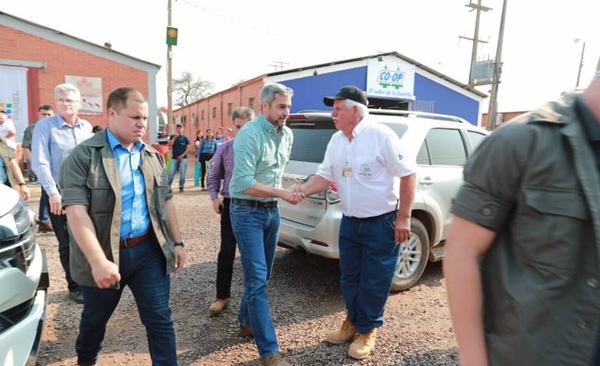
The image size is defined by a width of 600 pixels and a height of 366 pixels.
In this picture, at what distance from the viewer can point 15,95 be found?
14.1 metres

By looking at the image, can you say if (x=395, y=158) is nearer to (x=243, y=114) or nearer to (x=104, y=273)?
(x=243, y=114)

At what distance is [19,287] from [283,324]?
212 centimetres

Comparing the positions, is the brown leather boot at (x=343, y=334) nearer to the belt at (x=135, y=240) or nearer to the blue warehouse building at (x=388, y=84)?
the belt at (x=135, y=240)

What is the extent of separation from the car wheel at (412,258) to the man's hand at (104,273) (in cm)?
296

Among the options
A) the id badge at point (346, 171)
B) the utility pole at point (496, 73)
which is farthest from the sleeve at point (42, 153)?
the utility pole at point (496, 73)

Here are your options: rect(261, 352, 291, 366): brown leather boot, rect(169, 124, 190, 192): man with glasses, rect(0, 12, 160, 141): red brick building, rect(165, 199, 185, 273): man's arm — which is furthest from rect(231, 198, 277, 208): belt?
rect(0, 12, 160, 141): red brick building

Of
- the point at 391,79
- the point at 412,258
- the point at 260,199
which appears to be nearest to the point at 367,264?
the point at 260,199

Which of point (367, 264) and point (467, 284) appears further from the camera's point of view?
point (367, 264)

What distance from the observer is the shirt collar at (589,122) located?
1.05 m

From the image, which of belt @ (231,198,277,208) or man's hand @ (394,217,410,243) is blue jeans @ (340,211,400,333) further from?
belt @ (231,198,277,208)

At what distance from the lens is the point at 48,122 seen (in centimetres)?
382

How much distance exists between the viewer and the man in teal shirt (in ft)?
9.36

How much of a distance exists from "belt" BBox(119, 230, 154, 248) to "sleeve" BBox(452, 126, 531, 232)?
1.84 meters

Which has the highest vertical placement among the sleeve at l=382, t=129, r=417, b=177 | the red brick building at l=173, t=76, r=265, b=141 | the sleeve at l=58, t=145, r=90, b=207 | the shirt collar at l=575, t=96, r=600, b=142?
the red brick building at l=173, t=76, r=265, b=141
